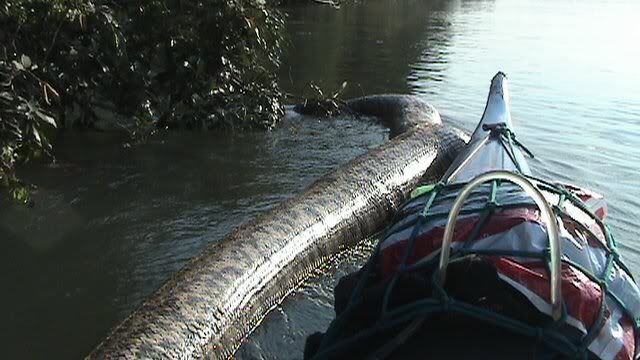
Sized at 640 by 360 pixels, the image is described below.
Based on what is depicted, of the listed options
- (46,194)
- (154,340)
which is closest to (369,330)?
(154,340)

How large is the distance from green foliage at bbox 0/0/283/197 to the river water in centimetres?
32

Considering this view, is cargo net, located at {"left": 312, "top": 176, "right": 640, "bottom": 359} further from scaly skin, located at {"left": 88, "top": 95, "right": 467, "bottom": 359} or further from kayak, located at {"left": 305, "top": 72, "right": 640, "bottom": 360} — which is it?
scaly skin, located at {"left": 88, "top": 95, "right": 467, "bottom": 359}

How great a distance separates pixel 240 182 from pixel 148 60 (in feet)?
7.65

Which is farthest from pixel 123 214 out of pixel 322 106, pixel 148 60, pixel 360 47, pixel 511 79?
pixel 360 47

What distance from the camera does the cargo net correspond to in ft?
9.09

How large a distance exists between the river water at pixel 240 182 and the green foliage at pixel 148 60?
325 millimetres

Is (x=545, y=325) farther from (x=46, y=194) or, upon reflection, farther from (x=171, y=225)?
(x=46, y=194)

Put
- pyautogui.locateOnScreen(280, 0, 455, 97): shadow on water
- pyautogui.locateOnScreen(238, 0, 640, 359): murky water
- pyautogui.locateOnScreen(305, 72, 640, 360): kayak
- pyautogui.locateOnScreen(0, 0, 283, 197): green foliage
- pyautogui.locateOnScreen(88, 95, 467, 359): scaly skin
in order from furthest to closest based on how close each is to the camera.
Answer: pyautogui.locateOnScreen(280, 0, 455, 97): shadow on water
pyautogui.locateOnScreen(0, 0, 283, 197): green foliage
pyautogui.locateOnScreen(238, 0, 640, 359): murky water
pyautogui.locateOnScreen(88, 95, 467, 359): scaly skin
pyautogui.locateOnScreen(305, 72, 640, 360): kayak

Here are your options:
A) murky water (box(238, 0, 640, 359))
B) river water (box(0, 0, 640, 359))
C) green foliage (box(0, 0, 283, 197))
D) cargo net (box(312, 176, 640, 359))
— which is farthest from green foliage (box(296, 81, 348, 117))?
cargo net (box(312, 176, 640, 359))

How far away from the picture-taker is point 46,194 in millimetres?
6996

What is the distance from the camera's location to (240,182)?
25.8ft

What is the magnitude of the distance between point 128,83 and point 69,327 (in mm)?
4500

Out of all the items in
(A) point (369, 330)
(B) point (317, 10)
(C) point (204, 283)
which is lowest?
(B) point (317, 10)

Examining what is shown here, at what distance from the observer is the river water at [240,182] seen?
510 cm
